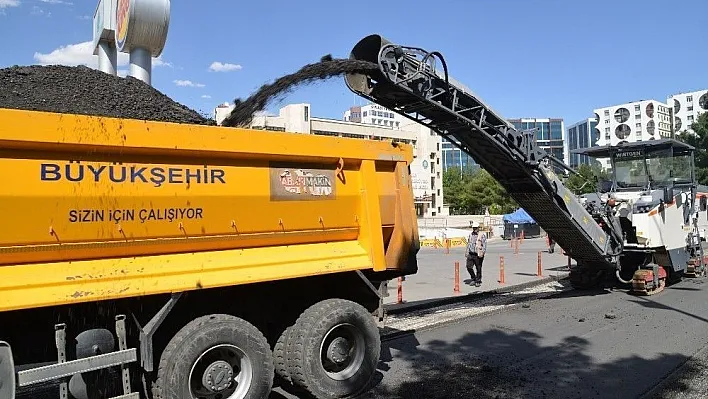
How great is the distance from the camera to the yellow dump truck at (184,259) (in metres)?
3.81

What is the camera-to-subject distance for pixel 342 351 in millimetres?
5379

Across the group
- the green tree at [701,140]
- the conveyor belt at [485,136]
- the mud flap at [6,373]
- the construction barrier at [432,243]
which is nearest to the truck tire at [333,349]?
the mud flap at [6,373]

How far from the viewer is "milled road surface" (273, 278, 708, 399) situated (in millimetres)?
5477

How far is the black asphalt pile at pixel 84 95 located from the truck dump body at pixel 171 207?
107 centimetres

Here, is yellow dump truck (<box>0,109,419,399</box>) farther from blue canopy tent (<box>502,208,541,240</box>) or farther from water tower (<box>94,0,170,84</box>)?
blue canopy tent (<box>502,208,541,240</box>)

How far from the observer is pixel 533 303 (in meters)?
10.2

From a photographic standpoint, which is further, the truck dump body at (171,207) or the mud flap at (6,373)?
the truck dump body at (171,207)

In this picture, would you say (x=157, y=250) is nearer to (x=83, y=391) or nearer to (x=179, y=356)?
(x=179, y=356)

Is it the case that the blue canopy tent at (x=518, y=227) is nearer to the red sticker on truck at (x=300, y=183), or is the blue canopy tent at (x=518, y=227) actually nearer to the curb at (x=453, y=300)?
the curb at (x=453, y=300)

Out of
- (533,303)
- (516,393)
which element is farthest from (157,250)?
(533,303)

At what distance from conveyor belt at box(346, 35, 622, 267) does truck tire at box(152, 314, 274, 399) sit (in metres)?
3.78

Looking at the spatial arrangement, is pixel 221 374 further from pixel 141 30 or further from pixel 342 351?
pixel 141 30

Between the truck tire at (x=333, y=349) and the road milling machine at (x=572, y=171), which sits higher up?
the road milling machine at (x=572, y=171)

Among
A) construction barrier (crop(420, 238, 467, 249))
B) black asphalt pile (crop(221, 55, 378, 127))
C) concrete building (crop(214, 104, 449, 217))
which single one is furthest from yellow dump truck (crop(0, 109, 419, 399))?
concrete building (crop(214, 104, 449, 217))
